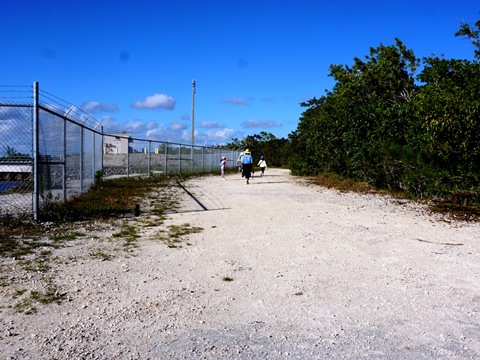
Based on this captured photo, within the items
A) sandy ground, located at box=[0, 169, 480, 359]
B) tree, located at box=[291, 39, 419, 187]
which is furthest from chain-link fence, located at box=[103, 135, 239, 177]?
sandy ground, located at box=[0, 169, 480, 359]

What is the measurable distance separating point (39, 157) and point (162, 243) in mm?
3139

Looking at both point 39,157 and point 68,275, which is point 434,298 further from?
point 39,157

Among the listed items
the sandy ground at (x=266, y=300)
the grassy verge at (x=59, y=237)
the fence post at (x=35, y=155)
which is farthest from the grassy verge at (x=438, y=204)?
the fence post at (x=35, y=155)

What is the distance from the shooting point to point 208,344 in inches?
135

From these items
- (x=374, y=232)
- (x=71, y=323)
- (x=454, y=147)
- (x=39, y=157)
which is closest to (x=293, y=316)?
(x=71, y=323)

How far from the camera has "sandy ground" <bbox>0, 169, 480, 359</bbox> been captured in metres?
3.39

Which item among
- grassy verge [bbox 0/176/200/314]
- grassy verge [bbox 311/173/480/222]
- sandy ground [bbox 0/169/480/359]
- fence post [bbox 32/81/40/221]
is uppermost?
fence post [bbox 32/81/40/221]

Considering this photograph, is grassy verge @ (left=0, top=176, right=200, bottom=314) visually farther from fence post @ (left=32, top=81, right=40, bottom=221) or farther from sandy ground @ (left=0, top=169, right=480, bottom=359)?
fence post @ (left=32, top=81, right=40, bottom=221)

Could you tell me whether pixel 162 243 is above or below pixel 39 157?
below

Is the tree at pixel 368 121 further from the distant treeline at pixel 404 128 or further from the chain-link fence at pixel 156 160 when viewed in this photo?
the chain-link fence at pixel 156 160

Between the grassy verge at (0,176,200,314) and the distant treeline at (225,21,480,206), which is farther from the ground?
the distant treeline at (225,21,480,206)

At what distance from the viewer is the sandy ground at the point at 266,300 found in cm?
339

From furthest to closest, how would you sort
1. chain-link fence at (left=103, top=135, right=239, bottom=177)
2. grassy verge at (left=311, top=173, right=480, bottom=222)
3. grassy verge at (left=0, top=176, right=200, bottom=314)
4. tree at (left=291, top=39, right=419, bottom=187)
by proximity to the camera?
chain-link fence at (left=103, top=135, right=239, bottom=177), tree at (left=291, top=39, right=419, bottom=187), grassy verge at (left=311, top=173, right=480, bottom=222), grassy verge at (left=0, top=176, right=200, bottom=314)

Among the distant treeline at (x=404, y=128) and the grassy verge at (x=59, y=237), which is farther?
the distant treeline at (x=404, y=128)
